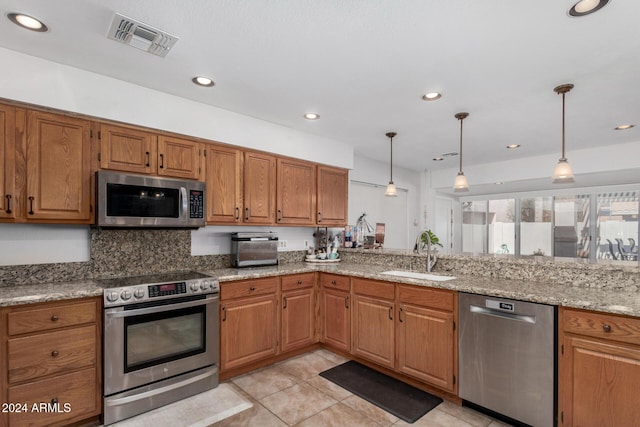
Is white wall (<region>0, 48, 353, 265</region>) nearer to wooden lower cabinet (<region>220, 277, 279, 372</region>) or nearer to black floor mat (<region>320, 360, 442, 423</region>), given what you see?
wooden lower cabinet (<region>220, 277, 279, 372</region>)

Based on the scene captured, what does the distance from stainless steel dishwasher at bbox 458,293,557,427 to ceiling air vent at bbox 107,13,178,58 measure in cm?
268

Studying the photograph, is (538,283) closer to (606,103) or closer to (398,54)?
(606,103)

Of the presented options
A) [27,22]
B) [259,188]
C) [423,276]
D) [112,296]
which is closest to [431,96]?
[423,276]

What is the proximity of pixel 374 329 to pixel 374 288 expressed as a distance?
1.27 feet

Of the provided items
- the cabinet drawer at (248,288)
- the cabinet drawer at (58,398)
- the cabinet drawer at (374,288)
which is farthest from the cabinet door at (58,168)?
the cabinet drawer at (374,288)

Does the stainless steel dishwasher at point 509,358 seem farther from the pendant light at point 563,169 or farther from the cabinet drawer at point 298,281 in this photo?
the cabinet drawer at point 298,281

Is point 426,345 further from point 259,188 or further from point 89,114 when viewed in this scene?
point 89,114

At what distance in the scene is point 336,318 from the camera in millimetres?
3367

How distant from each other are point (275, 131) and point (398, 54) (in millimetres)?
1803

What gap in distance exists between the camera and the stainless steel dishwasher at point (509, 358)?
203 cm

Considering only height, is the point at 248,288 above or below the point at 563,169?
below

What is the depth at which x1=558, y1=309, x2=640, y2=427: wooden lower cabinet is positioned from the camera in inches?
69.7

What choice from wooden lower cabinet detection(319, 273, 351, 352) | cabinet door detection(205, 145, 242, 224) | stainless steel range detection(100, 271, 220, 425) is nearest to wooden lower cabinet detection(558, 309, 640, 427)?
wooden lower cabinet detection(319, 273, 351, 352)

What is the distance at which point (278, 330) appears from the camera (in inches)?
126
